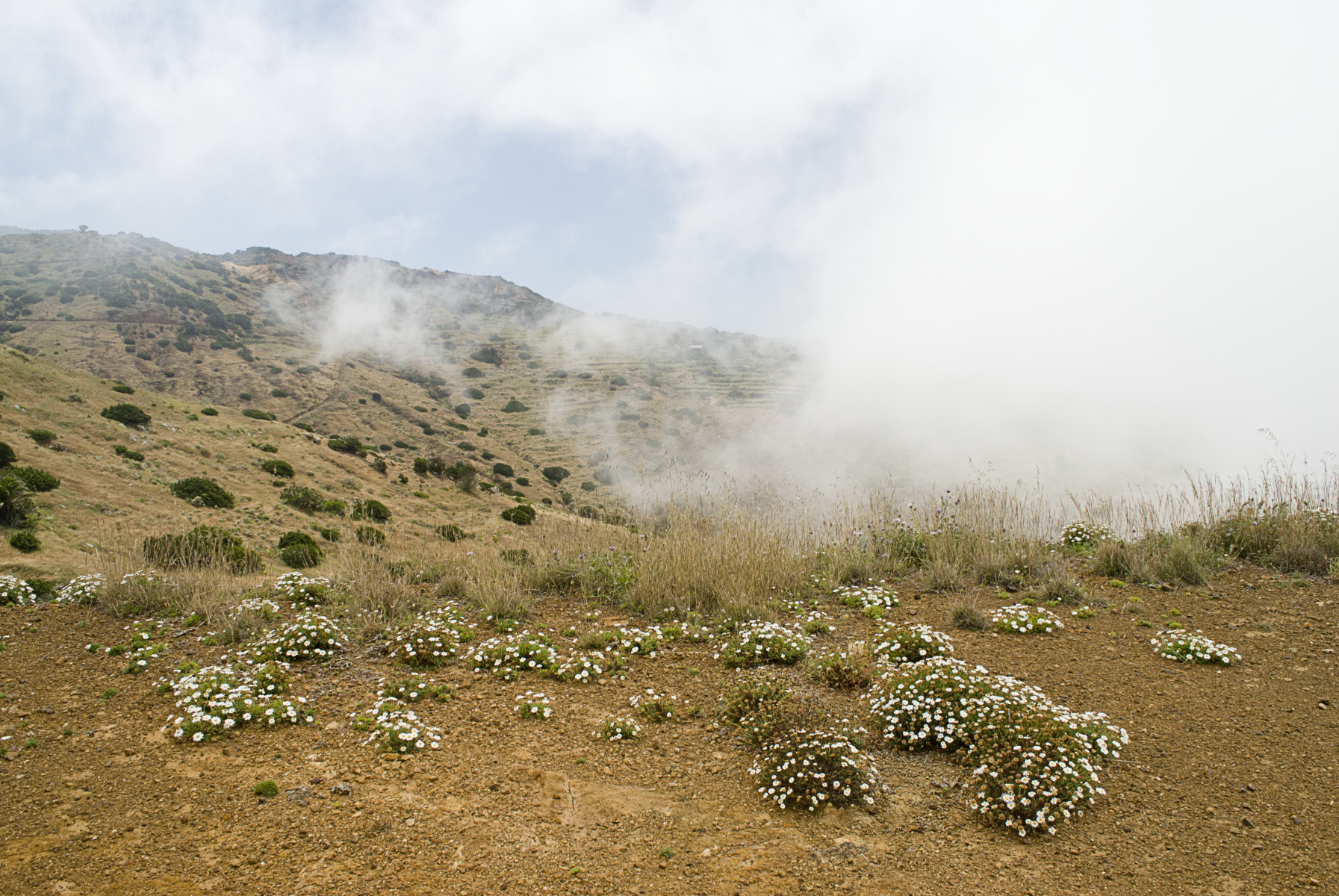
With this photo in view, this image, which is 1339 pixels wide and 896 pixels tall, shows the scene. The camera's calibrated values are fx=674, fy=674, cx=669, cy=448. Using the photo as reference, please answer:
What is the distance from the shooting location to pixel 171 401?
34.1 metres

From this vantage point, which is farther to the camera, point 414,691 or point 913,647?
point 913,647

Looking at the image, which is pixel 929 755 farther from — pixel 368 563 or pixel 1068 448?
pixel 1068 448

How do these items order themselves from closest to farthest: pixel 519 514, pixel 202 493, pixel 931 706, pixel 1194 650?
pixel 931 706 < pixel 1194 650 < pixel 202 493 < pixel 519 514

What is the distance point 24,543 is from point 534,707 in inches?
572

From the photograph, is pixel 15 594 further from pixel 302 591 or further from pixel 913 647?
pixel 913 647

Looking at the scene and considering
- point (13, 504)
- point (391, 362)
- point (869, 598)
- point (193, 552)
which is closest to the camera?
point (869, 598)

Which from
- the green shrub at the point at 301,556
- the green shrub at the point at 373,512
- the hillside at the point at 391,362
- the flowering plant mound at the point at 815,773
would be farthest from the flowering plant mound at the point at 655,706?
the hillside at the point at 391,362

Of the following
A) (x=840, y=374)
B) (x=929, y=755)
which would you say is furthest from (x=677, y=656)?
(x=840, y=374)

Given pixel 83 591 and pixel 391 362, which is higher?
pixel 391 362

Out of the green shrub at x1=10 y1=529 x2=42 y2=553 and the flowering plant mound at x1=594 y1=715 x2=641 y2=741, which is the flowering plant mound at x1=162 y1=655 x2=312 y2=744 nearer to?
the flowering plant mound at x1=594 y1=715 x2=641 y2=741

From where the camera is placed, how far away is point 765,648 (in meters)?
5.95

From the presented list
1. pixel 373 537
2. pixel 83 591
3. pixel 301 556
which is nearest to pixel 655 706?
pixel 373 537

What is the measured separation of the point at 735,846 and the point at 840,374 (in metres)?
69.6

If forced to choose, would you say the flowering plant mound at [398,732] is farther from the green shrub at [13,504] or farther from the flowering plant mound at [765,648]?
the green shrub at [13,504]
